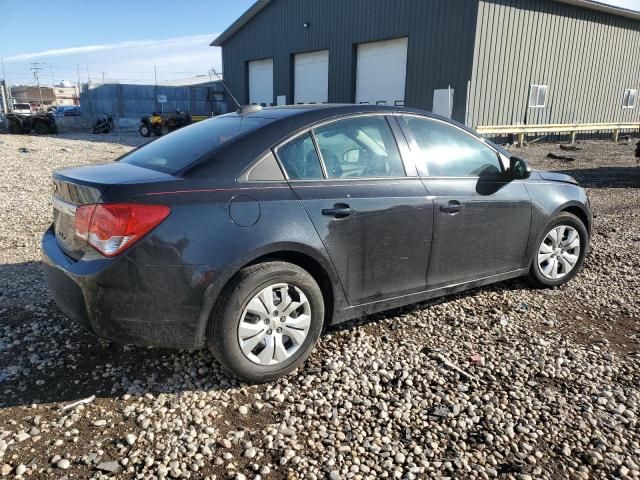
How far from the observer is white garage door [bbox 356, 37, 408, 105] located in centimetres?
2117

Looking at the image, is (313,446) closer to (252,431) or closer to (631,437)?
(252,431)

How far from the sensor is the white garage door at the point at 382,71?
69.5 ft

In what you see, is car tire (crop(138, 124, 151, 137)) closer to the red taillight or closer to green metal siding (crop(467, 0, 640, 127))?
green metal siding (crop(467, 0, 640, 127))

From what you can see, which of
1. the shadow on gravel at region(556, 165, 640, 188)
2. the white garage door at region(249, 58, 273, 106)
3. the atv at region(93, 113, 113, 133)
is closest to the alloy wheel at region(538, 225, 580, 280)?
the shadow on gravel at region(556, 165, 640, 188)

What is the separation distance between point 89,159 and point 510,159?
1432 cm

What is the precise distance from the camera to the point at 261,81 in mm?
29375

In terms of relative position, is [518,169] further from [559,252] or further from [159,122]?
[159,122]

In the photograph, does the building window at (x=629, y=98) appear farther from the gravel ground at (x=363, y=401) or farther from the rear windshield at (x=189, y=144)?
the rear windshield at (x=189, y=144)

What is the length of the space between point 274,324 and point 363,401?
0.69 metres

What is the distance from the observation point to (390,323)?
3.93 meters

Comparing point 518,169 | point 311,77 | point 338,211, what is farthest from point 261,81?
point 338,211

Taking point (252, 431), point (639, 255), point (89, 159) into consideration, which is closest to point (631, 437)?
point (252, 431)

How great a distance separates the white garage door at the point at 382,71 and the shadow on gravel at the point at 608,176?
952cm

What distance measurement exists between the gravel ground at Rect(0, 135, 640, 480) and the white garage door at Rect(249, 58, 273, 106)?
25978 mm
